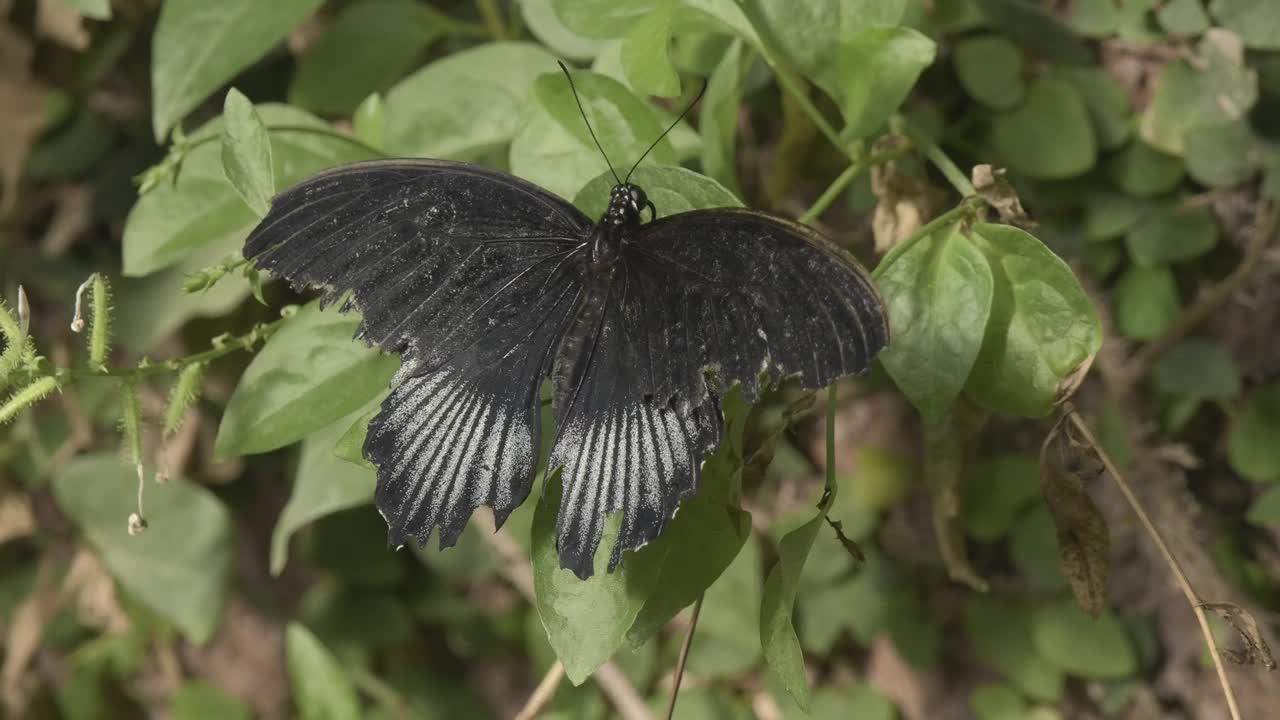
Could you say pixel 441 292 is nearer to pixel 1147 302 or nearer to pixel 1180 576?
pixel 1180 576

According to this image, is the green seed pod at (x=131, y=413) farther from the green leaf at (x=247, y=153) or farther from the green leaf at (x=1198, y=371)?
the green leaf at (x=1198, y=371)

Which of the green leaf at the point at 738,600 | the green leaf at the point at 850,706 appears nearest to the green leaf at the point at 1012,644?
the green leaf at the point at 850,706

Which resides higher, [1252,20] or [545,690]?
[1252,20]

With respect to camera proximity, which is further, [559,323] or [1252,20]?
[1252,20]

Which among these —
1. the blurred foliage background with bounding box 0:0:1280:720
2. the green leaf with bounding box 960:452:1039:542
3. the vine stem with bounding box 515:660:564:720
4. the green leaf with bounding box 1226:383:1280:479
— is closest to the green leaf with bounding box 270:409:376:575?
the blurred foliage background with bounding box 0:0:1280:720

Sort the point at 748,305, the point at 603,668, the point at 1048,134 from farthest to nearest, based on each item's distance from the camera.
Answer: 1. the point at 603,668
2. the point at 1048,134
3. the point at 748,305

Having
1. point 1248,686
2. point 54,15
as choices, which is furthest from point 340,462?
point 1248,686

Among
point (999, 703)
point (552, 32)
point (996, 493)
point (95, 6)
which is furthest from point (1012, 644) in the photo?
point (95, 6)
